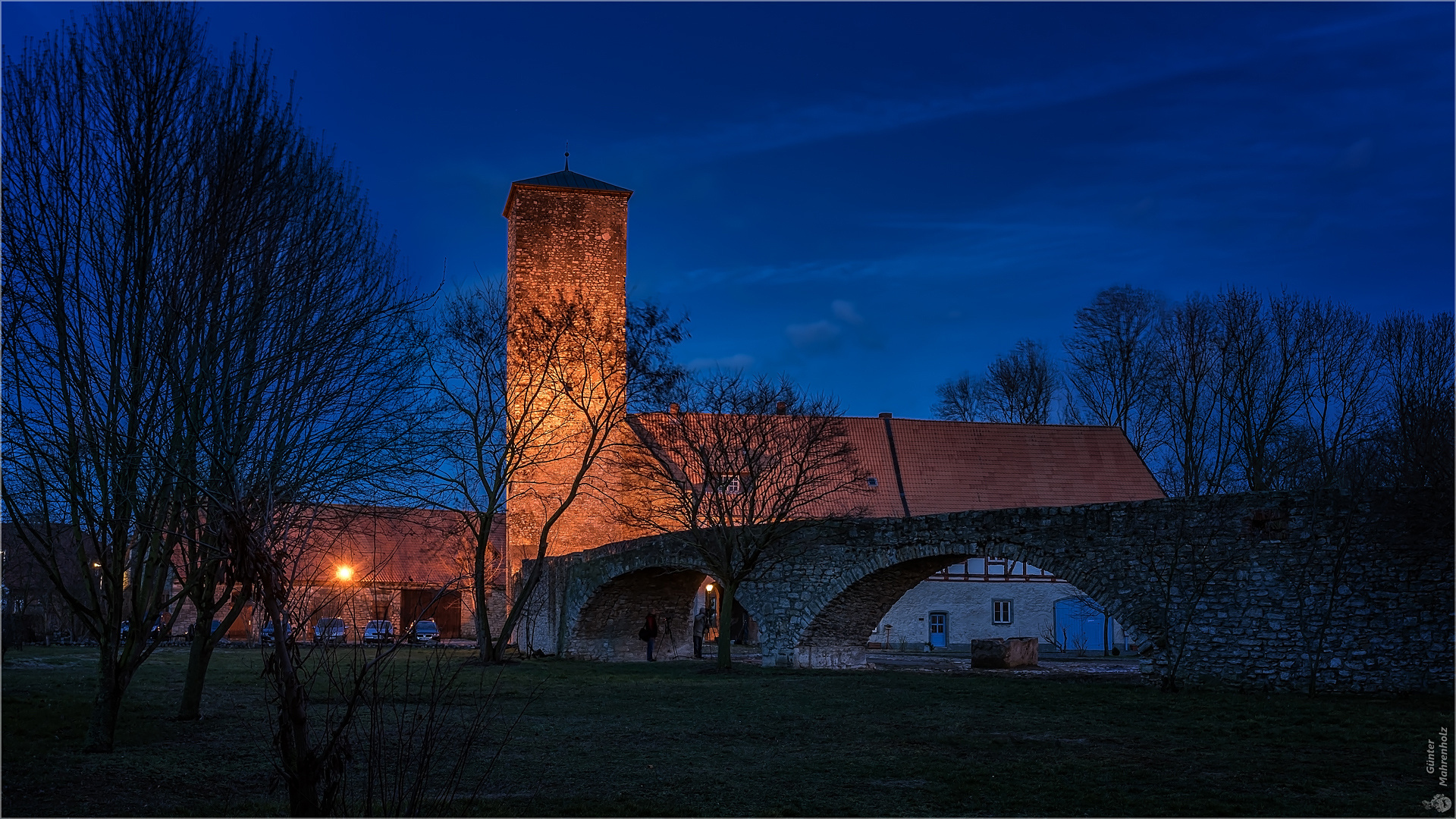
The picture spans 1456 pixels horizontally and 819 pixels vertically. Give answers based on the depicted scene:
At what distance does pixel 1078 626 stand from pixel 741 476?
17390 millimetres

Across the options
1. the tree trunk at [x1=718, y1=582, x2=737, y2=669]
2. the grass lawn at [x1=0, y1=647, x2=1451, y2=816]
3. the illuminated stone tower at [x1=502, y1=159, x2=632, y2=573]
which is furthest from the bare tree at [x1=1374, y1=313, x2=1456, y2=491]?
the illuminated stone tower at [x1=502, y1=159, x2=632, y2=573]

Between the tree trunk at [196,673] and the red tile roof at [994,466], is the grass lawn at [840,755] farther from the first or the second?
the red tile roof at [994,466]

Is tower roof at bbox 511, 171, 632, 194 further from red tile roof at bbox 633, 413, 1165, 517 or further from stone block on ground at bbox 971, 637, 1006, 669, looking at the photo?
stone block on ground at bbox 971, 637, 1006, 669

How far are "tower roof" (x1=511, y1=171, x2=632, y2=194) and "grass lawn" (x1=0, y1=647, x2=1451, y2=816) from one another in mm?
18519

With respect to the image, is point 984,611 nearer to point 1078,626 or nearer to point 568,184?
point 1078,626

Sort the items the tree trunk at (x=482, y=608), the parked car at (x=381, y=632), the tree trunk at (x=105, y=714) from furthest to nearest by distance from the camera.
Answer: the tree trunk at (x=482, y=608)
the tree trunk at (x=105, y=714)
the parked car at (x=381, y=632)

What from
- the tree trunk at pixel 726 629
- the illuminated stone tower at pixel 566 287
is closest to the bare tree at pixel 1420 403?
the tree trunk at pixel 726 629

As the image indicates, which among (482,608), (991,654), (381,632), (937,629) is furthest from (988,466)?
(381,632)

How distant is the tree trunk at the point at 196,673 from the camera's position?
395 inches

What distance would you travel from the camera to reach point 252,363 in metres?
8.67

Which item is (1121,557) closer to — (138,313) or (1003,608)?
(138,313)

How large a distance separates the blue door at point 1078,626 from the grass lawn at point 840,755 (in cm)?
1949

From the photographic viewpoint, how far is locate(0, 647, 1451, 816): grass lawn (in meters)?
6.59

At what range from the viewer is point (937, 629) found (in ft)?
108
